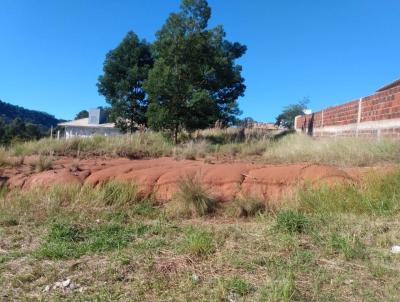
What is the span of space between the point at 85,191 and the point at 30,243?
7.35ft

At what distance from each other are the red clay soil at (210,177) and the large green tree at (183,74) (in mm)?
9244

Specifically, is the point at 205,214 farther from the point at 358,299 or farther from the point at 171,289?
the point at 358,299

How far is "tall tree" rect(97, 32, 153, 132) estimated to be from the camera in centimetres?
2722

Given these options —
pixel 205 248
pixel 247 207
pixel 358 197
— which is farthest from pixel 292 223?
pixel 358 197

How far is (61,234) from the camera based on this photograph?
5.27 m

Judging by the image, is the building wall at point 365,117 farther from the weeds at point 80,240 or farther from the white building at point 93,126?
the white building at point 93,126

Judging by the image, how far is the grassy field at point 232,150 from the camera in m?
9.02

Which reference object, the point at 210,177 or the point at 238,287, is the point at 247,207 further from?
the point at 238,287

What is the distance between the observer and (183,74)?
18.4 meters

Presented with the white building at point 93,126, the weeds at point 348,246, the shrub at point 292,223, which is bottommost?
the weeds at point 348,246

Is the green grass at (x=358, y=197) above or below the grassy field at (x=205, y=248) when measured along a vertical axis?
above

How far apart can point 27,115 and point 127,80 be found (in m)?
37.5

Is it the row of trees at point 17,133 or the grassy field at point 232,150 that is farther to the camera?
the row of trees at point 17,133

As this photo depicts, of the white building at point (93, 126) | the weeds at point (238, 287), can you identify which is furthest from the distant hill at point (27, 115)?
the weeds at point (238, 287)
